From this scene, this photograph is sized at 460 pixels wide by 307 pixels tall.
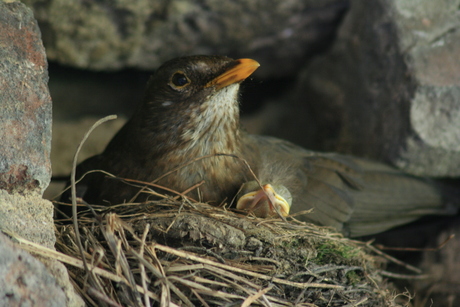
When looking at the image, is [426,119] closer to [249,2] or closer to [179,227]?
[249,2]

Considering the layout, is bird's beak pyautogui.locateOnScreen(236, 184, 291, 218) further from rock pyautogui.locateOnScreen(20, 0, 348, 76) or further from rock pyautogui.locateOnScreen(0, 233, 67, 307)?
rock pyautogui.locateOnScreen(20, 0, 348, 76)

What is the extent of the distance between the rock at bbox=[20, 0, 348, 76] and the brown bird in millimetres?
871

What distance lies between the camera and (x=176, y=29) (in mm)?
4020

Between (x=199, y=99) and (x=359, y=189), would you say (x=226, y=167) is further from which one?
(x=359, y=189)

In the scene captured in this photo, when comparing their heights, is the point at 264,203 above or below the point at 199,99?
below

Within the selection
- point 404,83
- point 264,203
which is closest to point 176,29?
point 404,83

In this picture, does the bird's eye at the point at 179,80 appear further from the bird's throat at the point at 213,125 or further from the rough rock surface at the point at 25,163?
the rough rock surface at the point at 25,163

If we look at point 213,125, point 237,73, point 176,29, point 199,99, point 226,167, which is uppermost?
point 176,29

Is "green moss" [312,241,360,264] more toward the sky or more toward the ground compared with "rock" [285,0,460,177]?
more toward the ground

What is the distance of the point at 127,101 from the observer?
4.70 metres

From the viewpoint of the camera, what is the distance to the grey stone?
214 centimetres

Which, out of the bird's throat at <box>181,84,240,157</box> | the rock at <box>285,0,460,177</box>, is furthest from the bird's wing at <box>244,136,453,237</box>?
the bird's throat at <box>181,84,240,157</box>

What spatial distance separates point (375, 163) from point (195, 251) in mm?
1890

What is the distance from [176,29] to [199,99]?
1365 mm
